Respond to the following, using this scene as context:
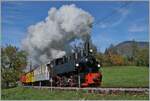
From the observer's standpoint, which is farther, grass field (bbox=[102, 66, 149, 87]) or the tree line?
the tree line

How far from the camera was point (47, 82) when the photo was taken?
37094mm

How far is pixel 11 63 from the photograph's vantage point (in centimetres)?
4853

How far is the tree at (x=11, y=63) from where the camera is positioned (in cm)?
4597

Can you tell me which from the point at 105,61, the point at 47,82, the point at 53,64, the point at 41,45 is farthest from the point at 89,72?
the point at 105,61

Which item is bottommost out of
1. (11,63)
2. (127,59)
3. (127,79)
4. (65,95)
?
(65,95)

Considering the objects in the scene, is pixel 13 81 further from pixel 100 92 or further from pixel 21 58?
pixel 100 92

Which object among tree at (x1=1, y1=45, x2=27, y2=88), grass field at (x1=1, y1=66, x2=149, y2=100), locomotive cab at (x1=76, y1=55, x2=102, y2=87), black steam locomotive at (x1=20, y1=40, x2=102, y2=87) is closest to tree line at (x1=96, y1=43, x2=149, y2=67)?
grass field at (x1=1, y1=66, x2=149, y2=100)

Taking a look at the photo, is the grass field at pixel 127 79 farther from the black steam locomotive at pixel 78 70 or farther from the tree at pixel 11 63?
the tree at pixel 11 63

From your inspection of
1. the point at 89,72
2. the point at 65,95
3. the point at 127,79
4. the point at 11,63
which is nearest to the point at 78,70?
the point at 89,72

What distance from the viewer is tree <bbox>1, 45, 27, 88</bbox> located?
4597cm

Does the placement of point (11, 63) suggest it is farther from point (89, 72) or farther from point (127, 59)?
point (127, 59)

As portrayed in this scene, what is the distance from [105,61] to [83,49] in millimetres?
39700

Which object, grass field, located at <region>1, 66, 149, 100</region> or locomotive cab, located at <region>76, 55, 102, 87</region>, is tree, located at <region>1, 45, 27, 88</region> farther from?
locomotive cab, located at <region>76, 55, 102, 87</region>

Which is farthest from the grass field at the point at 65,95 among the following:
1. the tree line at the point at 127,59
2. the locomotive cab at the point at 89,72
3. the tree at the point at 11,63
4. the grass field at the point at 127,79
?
the tree line at the point at 127,59
